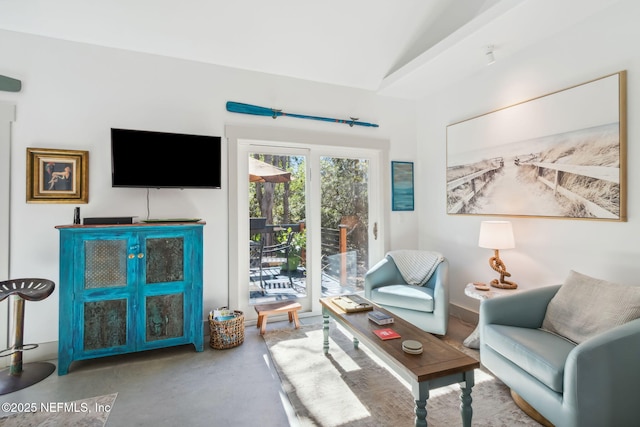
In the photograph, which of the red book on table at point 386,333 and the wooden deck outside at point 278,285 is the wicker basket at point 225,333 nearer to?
the wooden deck outside at point 278,285

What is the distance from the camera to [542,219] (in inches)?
105

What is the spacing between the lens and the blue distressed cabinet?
2.31 meters

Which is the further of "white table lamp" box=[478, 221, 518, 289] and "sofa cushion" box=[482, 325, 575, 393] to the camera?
"white table lamp" box=[478, 221, 518, 289]

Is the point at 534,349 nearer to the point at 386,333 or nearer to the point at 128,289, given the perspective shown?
the point at 386,333

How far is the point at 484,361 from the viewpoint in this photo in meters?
2.11

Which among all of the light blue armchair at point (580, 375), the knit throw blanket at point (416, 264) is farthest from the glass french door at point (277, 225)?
the light blue armchair at point (580, 375)

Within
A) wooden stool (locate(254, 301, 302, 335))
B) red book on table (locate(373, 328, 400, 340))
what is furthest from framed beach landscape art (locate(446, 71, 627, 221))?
wooden stool (locate(254, 301, 302, 335))

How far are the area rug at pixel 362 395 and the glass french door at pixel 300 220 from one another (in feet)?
3.07

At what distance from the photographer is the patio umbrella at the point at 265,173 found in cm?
337

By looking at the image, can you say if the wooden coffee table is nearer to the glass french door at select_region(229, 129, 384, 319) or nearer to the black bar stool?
the glass french door at select_region(229, 129, 384, 319)

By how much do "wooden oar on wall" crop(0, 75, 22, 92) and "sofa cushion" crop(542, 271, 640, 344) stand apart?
4.46 meters

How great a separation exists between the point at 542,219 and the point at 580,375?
1.60 metres

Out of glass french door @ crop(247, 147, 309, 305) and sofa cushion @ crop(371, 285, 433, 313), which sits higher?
glass french door @ crop(247, 147, 309, 305)

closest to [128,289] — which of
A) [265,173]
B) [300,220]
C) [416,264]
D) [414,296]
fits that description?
[265,173]
